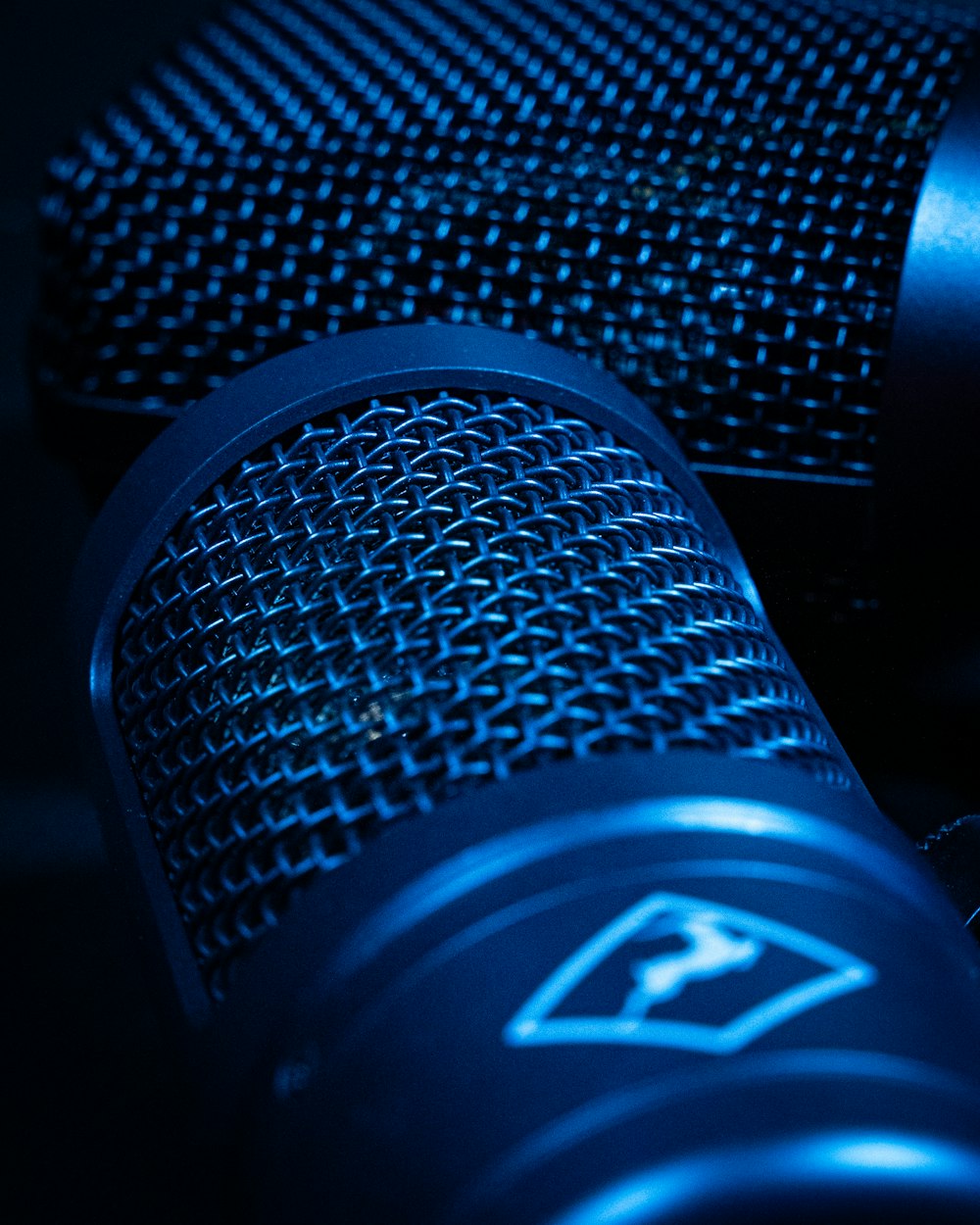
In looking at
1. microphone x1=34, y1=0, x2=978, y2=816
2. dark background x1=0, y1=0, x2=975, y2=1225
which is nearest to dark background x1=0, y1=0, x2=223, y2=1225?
dark background x1=0, y1=0, x2=975, y2=1225

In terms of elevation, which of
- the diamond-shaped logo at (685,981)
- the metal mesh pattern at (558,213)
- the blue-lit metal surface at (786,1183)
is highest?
the metal mesh pattern at (558,213)

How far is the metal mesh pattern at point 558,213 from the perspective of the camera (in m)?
0.54

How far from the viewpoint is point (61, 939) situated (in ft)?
1.98

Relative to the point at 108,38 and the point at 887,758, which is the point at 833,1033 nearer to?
the point at 887,758

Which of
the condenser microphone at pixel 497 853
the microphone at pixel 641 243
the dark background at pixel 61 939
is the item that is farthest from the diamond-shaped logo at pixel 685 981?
the microphone at pixel 641 243

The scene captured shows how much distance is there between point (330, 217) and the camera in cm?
56

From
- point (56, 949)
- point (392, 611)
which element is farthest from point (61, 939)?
point (392, 611)

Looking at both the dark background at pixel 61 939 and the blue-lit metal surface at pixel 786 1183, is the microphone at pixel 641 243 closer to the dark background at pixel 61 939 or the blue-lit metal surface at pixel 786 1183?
the dark background at pixel 61 939

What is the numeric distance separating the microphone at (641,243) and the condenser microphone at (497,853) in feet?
0.42

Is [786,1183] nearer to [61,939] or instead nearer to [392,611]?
[392,611]

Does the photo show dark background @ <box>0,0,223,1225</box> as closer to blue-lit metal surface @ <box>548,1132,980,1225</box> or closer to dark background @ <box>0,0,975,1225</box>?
dark background @ <box>0,0,975,1225</box>

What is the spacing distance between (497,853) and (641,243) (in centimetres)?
31

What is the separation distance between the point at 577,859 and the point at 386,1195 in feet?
0.24

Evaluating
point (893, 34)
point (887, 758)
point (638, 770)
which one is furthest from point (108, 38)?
point (638, 770)
